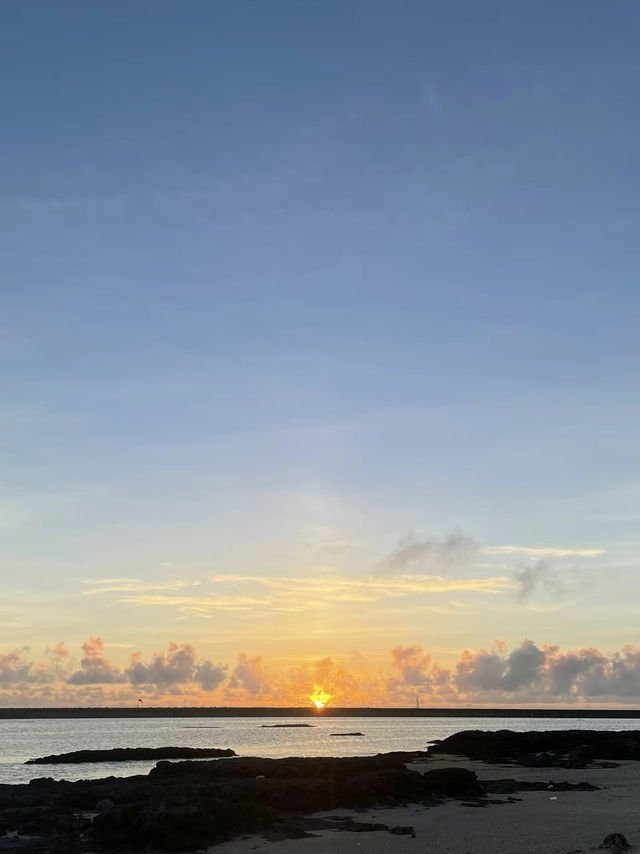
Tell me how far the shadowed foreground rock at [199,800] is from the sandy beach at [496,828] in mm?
1627

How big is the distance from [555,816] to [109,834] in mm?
20214

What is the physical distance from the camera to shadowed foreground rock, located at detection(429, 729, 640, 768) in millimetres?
73887

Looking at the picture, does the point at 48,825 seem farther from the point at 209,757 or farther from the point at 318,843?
the point at 209,757

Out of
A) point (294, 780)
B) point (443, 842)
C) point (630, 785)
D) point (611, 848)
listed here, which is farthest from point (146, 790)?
point (630, 785)

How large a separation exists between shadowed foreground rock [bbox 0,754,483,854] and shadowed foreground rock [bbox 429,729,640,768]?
20998 mm

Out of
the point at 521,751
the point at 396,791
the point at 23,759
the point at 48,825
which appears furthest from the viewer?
the point at 23,759

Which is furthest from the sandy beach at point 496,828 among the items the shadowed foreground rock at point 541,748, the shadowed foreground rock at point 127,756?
the shadowed foreground rock at point 127,756

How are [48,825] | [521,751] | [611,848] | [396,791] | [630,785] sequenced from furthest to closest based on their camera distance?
[521,751], [630,785], [396,791], [48,825], [611,848]

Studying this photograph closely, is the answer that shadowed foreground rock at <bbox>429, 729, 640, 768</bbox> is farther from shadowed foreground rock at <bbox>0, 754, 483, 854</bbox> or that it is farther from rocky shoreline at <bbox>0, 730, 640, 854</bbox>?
shadowed foreground rock at <bbox>0, 754, 483, 854</bbox>

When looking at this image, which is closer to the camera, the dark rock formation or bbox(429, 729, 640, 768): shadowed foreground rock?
the dark rock formation

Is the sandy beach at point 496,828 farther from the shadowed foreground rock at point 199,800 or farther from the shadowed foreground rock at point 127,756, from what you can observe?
the shadowed foreground rock at point 127,756

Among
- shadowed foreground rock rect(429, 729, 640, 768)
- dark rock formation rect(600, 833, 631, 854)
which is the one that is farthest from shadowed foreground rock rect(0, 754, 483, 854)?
shadowed foreground rock rect(429, 729, 640, 768)

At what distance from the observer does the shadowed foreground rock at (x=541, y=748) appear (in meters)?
73.9

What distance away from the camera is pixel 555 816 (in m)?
38.8
